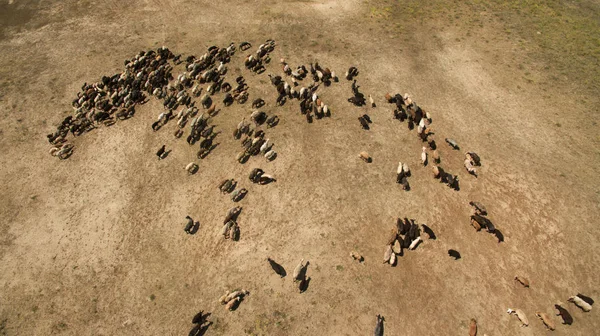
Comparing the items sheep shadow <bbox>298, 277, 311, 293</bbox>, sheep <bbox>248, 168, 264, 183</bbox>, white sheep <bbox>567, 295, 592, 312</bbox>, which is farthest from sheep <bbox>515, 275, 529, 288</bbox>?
sheep <bbox>248, 168, 264, 183</bbox>

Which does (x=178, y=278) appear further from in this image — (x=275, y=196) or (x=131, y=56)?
(x=131, y=56)

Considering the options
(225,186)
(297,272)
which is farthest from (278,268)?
(225,186)

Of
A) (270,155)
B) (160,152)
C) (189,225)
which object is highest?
(270,155)

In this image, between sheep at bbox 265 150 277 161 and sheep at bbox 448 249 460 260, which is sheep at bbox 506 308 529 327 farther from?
sheep at bbox 265 150 277 161

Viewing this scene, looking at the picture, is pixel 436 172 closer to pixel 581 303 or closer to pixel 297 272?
pixel 581 303

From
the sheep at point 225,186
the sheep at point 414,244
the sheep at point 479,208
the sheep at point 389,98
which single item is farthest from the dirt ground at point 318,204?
the sheep at point 389,98

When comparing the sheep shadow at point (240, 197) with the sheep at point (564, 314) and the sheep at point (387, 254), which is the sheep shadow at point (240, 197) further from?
the sheep at point (564, 314)
